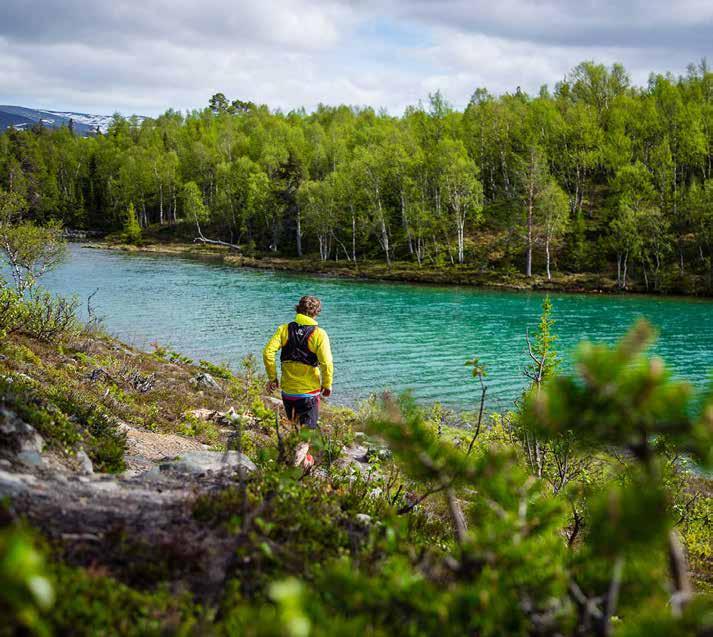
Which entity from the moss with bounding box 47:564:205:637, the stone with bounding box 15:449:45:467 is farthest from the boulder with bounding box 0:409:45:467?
the moss with bounding box 47:564:205:637

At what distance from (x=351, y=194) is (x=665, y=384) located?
68.6 metres

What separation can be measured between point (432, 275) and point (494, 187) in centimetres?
2557

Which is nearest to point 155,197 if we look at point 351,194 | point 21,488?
point 351,194

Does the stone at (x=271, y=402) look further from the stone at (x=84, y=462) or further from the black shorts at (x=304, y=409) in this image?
the stone at (x=84, y=462)

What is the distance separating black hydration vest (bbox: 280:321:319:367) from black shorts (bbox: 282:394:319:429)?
546mm

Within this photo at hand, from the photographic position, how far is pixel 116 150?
392 feet

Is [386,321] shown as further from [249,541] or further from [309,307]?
[249,541]

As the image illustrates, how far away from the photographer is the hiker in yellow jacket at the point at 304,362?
25.7ft

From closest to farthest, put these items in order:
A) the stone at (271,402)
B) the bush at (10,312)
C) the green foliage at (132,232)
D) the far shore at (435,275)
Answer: the bush at (10,312) → the stone at (271,402) → the far shore at (435,275) → the green foliage at (132,232)

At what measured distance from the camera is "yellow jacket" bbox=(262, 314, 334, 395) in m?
7.84

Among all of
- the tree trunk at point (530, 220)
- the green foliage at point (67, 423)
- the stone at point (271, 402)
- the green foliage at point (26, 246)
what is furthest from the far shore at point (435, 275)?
the green foliage at point (67, 423)

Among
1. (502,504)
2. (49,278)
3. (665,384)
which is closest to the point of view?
(665,384)

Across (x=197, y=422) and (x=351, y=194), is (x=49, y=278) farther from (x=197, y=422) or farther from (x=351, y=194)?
(x=197, y=422)

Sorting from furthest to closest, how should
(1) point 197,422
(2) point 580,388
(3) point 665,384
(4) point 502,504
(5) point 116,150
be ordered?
(5) point 116,150
(1) point 197,422
(4) point 502,504
(2) point 580,388
(3) point 665,384
